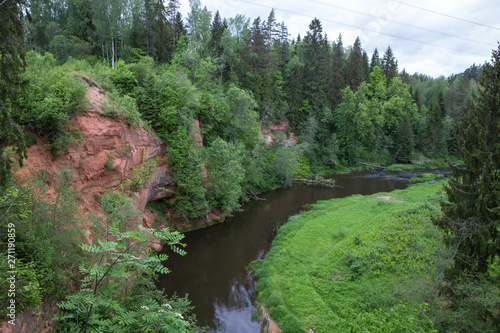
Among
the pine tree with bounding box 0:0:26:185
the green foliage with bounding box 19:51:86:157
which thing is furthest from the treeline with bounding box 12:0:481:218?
the pine tree with bounding box 0:0:26:185

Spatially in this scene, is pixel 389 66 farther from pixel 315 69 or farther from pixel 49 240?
pixel 49 240

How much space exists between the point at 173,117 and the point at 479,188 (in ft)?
63.3

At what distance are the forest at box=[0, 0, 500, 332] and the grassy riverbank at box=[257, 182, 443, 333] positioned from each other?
483 cm

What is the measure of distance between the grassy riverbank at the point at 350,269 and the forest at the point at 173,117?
483 cm

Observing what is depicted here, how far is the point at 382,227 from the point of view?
20250 millimetres

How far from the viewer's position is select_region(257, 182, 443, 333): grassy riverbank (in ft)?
40.3

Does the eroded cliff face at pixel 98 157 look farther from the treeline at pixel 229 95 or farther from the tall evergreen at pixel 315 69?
the tall evergreen at pixel 315 69

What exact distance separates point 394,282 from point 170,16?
155 ft

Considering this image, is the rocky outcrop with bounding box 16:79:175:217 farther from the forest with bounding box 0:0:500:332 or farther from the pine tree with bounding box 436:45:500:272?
the pine tree with bounding box 436:45:500:272

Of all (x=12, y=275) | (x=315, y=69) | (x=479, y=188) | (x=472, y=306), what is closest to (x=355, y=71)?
(x=315, y=69)

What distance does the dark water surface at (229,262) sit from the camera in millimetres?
13828

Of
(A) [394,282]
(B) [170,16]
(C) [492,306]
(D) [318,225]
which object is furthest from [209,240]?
(B) [170,16]

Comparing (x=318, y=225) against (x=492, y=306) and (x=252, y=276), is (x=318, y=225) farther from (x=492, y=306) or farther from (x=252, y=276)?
(x=492, y=306)

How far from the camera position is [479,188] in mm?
10336
